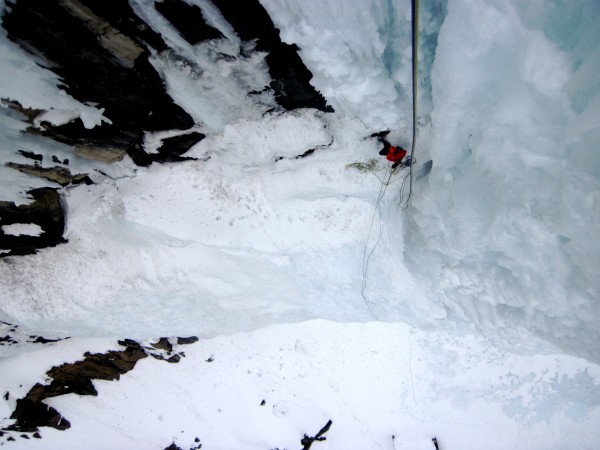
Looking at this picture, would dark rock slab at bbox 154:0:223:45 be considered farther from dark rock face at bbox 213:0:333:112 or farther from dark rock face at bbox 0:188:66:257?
dark rock face at bbox 0:188:66:257

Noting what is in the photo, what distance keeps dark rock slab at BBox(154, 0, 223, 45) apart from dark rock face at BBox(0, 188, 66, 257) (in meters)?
1.89

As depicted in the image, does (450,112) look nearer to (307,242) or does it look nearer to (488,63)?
(488,63)

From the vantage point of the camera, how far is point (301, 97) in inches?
92.0

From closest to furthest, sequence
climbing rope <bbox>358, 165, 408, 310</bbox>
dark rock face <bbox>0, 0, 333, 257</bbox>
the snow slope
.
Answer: dark rock face <bbox>0, 0, 333, 257</bbox>, climbing rope <bbox>358, 165, 408, 310</bbox>, the snow slope

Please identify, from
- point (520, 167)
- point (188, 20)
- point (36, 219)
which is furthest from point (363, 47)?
point (36, 219)

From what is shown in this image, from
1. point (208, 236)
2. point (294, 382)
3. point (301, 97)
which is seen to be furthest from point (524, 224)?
point (294, 382)

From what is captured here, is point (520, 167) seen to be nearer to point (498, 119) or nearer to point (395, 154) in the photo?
point (498, 119)

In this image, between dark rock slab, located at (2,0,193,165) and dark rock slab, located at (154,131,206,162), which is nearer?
dark rock slab, located at (2,0,193,165)

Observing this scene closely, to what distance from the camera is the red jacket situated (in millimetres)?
2572

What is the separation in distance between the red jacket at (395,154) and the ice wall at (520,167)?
26 centimetres

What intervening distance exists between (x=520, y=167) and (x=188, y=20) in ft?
6.72

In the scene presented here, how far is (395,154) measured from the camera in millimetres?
2584

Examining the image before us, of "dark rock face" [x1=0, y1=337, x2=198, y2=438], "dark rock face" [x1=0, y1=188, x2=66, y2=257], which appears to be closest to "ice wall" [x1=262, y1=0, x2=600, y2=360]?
"dark rock face" [x1=0, y1=188, x2=66, y2=257]

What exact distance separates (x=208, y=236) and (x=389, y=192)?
5.56ft
